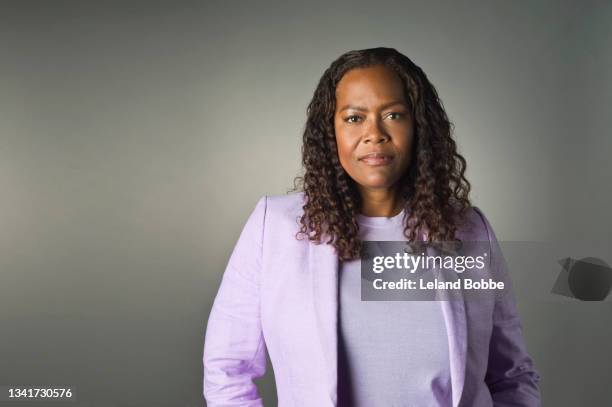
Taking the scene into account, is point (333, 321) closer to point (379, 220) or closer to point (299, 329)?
point (299, 329)

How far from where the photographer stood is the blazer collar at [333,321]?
1.47m

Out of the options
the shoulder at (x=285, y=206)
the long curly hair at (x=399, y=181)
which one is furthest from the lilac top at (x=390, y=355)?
the shoulder at (x=285, y=206)

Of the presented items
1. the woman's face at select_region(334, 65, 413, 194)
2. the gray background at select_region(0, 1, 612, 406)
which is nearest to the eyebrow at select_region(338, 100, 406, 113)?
the woman's face at select_region(334, 65, 413, 194)

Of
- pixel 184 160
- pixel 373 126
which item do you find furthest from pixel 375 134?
pixel 184 160

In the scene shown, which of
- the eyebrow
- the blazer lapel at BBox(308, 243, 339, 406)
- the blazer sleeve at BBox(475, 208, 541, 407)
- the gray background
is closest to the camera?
the blazer lapel at BBox(308, 243, 339, 406)

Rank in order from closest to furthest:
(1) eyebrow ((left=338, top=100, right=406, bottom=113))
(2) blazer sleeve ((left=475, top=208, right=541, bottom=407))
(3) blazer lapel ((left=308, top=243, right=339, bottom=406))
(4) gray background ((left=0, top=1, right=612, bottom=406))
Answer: (3) blazer lapel ((left=308, top=243, right=339, bottom=406)), (1) eyebrow ((left=338, top=100, right=406, bottom=113)), (2) blazer sleeve ((left=475, top=208, right=541, bottom=407)), (4) gray background ((left=0, top=1, right=612, bottom=406))

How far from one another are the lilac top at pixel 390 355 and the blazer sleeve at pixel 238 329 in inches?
9.4

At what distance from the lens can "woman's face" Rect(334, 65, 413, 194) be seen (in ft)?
5.14

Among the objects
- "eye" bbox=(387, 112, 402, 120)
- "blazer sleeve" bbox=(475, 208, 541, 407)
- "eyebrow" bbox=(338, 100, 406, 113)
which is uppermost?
"eyebrow" bbox=(338, 100, 406, 113)

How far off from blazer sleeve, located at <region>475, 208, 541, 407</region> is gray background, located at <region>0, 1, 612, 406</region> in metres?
1.60

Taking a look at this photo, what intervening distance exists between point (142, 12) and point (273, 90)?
0.75 meters

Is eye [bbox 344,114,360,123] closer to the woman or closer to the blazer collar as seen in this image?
the woman

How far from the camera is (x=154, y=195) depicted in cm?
327

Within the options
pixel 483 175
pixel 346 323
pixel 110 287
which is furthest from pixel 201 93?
pixel 346 323
